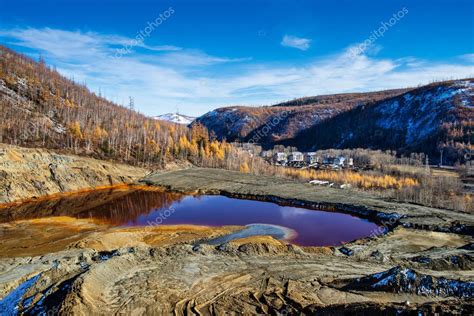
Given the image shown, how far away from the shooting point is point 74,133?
A: 74.9 m

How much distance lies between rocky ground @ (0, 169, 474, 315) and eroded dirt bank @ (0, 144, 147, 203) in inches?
677

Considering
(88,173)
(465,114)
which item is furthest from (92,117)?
(465,114)

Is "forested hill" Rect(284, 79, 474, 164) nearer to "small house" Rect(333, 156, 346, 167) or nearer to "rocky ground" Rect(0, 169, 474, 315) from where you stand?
"small house" Rect(333, 156, 346, 167)

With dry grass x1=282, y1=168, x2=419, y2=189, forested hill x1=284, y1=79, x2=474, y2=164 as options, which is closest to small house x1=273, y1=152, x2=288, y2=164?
dry grass x1=282, y1=168, x2=419, y2=189

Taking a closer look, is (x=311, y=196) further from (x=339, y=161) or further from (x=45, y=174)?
(x=339, y=161)

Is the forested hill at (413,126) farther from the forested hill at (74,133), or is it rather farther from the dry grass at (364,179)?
the forested hill at (74,133)

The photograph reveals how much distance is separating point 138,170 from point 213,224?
37.7m

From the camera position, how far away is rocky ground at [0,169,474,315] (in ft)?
42.7

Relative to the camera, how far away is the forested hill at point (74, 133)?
224ft

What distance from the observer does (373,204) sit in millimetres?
39531

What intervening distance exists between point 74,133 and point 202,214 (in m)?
49.8

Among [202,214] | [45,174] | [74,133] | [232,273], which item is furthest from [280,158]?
[232,273]

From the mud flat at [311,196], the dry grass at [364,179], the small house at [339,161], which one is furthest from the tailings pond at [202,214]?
the small house at [339,161]

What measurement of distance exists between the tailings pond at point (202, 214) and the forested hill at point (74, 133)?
2259 centimetres
